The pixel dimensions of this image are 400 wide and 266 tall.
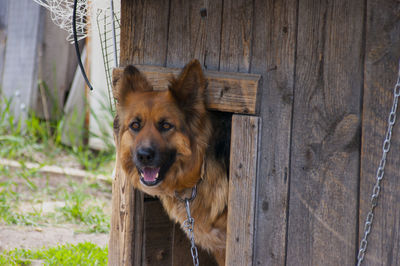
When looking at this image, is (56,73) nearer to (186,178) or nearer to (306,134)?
(186,178)

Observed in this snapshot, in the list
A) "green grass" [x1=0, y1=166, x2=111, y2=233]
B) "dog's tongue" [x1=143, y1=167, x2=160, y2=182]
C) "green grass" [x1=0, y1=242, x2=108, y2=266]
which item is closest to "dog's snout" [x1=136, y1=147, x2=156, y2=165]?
"dog's tongue" [x1=143, y1=167, x2=160, y2=182]

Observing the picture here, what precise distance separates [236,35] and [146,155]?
91 cm

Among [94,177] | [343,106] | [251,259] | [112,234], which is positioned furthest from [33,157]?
[343,106]

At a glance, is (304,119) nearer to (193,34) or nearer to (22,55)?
(193,34)

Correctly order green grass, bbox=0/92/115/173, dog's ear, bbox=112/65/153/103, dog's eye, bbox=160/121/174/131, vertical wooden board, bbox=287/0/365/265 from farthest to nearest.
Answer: green grass, bbox=0/92/115/173
dog's ear, bbox=112/65/153/103
dog's eye, bbox=160/121/174/131
vertical wooden board, bbox=287/0/365/265

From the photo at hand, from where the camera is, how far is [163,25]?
3.22m

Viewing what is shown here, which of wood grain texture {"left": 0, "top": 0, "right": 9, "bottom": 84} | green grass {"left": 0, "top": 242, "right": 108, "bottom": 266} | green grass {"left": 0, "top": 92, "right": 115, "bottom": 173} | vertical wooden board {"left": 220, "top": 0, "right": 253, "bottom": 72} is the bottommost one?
green grass {"left": 0, "top": 242, "right": 108, "bottom": 266}

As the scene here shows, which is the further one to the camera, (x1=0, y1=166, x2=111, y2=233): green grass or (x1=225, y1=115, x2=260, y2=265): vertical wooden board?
(x1=0, y1=166, x2=111, y2=233): green grass

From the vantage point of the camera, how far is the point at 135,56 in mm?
3406

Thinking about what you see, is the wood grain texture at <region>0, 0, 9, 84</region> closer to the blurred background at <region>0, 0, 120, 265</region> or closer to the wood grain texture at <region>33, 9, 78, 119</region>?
the blurred background at <region>0, 0, 120, 265</region>

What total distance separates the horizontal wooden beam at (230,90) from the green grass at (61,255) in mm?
1901

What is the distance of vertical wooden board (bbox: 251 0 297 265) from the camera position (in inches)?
104

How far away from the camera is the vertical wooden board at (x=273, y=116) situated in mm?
2654

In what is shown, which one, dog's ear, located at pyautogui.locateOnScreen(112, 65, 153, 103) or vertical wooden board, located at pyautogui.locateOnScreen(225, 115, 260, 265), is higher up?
dog's ear, located at pyautogui.locateOnScreen(112, 65, 153, 103)
